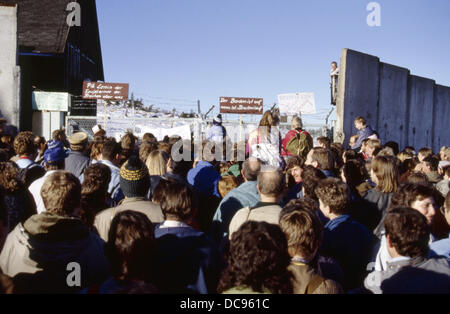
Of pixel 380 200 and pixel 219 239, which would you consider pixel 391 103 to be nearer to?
pixel 380 200

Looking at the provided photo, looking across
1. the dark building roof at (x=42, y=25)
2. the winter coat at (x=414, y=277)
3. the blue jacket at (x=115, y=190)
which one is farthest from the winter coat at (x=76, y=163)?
the dark building roof at (x=42, y=25)

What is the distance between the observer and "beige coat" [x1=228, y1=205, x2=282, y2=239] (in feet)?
11.9

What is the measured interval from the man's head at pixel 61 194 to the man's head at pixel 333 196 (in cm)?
203

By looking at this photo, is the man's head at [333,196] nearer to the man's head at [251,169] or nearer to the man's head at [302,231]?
the man's head at [302,231]

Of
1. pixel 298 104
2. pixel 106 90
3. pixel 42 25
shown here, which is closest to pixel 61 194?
pixel 298 104

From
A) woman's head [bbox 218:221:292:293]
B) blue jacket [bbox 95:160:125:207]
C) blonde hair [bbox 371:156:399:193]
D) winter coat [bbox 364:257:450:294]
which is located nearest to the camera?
woman's head [bbox 218:221:292:293]

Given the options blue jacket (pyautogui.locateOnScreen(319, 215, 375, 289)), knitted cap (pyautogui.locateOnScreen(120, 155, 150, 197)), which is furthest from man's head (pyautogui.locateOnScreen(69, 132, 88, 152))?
blue jacket (pyautogui.locateOnScreen(319, 215, 375, 289))

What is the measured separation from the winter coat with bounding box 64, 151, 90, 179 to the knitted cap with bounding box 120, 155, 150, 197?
171 cm

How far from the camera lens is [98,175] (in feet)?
12.7

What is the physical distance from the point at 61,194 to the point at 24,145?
2739 millimetres

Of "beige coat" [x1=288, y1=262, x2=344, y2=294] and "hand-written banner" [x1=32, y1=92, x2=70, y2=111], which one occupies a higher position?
"hand-written banner" [x1=32, y1=92, x2=70, y2=111]

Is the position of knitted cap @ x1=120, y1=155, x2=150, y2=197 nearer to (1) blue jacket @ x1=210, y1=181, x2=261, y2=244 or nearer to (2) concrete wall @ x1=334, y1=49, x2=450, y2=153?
(1) blue jacket @ x1=210, y1=181, x2=261, y2=244

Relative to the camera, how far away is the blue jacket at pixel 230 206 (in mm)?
4289
